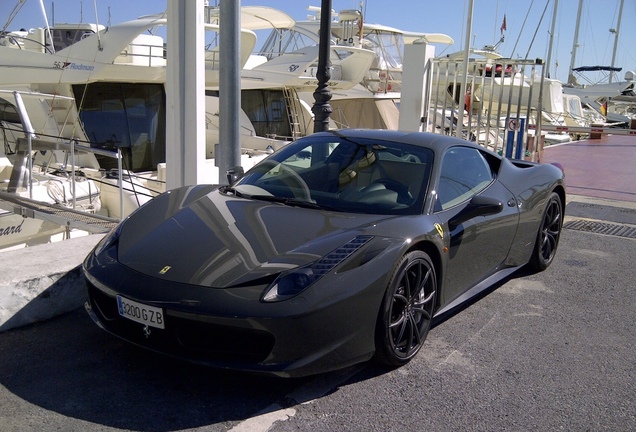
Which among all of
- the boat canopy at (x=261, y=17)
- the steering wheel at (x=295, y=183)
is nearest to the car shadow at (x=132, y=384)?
the steering wheel at (x=295, y=183)

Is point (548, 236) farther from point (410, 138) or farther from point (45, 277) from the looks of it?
point (45, 277)

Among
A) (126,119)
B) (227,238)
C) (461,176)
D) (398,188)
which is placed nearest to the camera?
(227,238)

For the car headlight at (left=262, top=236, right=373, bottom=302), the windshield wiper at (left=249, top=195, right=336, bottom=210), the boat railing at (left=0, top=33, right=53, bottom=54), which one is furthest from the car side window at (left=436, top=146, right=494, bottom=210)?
the boat railing at (left=0, top=33, right=53, bottom=54)

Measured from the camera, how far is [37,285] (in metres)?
3.77

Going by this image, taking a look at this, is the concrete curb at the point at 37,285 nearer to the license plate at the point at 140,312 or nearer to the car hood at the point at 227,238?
the car hood at the point at 227,238

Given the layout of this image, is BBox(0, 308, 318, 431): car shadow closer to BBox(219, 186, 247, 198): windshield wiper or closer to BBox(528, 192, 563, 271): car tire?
BBox(219, 186, 247, 198): windshield wiper

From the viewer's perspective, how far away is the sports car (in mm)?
2875

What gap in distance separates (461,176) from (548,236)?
1574 millimetres

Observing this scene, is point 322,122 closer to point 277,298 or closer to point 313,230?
point 313,230

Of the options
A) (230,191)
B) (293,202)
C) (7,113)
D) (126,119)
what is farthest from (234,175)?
(7,113)

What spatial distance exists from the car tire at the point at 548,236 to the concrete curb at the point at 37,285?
3.62m

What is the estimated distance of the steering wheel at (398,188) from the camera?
12.7 ft

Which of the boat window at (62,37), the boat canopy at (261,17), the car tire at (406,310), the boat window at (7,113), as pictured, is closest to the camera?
the car tire at (406,310)

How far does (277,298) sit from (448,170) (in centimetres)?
185
